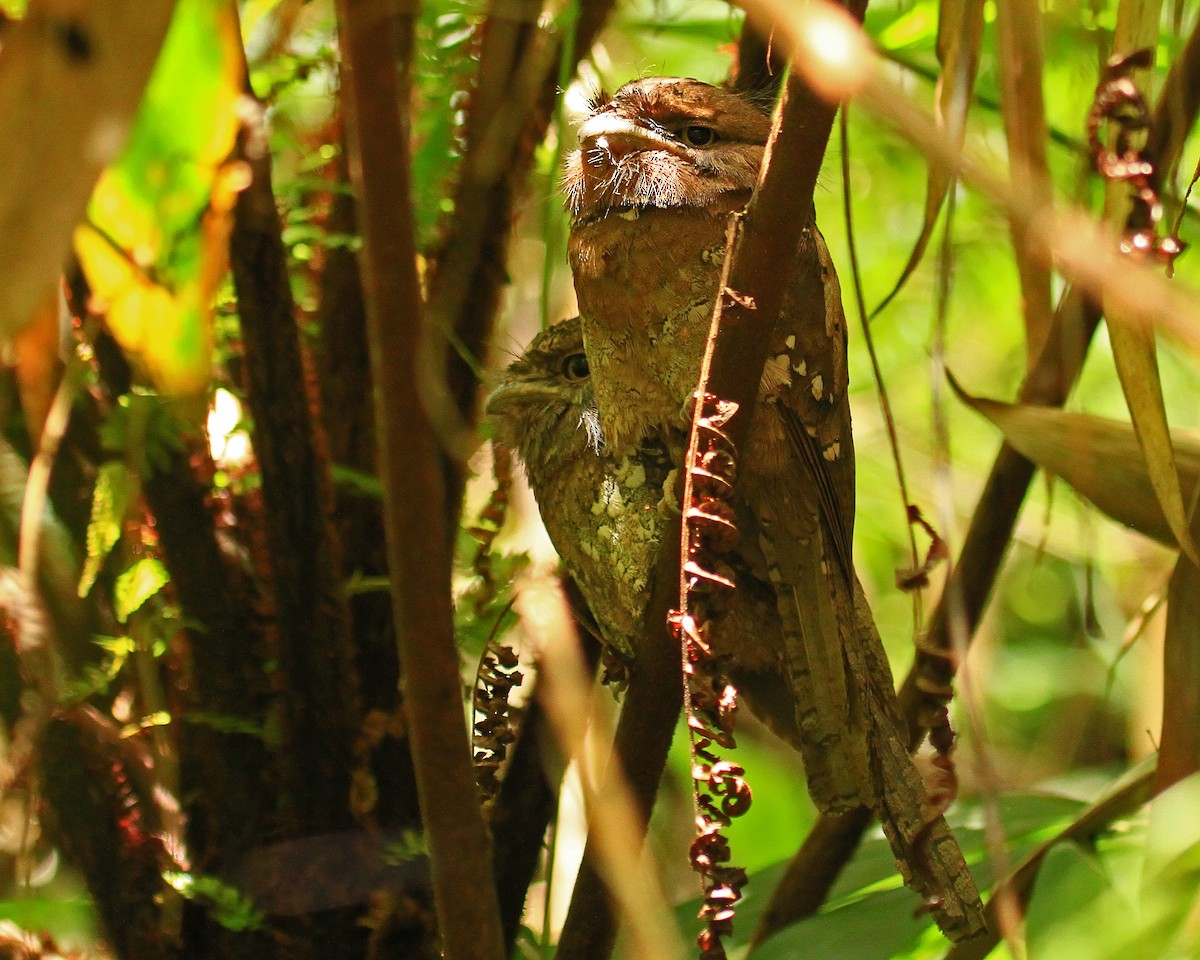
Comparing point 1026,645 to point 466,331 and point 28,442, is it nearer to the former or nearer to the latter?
point 466,331

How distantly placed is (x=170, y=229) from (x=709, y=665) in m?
0.68

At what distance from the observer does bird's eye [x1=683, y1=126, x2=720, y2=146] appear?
1653mm

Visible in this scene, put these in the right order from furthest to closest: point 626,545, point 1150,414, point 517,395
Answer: point 517,395
point 626,545
point 1150,414

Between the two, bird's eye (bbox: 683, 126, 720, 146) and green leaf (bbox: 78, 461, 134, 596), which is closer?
green leaf (bbox: 78, 461, 134, 596)

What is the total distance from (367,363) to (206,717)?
0.48m

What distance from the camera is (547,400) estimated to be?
1.86 meters

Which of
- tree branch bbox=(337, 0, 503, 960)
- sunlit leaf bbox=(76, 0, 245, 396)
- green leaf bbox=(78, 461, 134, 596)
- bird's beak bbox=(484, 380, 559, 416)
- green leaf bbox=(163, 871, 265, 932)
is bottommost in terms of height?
green leaf bbox=(163, 871, 265, 932)

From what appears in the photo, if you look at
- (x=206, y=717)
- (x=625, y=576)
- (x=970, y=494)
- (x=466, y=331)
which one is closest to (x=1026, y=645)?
(x=970, y=494)

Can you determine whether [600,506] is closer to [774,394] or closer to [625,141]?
[774,394]

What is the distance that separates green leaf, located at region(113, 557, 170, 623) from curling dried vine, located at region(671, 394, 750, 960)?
0.65 metres

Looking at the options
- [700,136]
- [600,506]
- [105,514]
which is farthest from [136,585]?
[700,136]

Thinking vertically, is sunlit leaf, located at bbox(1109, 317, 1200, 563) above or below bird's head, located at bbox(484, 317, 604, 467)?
below

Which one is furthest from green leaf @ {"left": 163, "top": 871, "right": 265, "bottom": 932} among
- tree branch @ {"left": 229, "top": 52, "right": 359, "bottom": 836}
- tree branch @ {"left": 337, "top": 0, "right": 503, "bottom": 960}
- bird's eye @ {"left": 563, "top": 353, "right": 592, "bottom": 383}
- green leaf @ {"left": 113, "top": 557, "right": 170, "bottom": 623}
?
bird's eye @ {"left": 563, "top": 353, "right": 592, "bottom": 383}

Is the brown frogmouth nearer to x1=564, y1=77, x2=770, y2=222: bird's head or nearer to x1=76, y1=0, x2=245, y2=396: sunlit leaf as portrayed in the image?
x1=564, y1=77, x2=770, y2=222: bird's head
